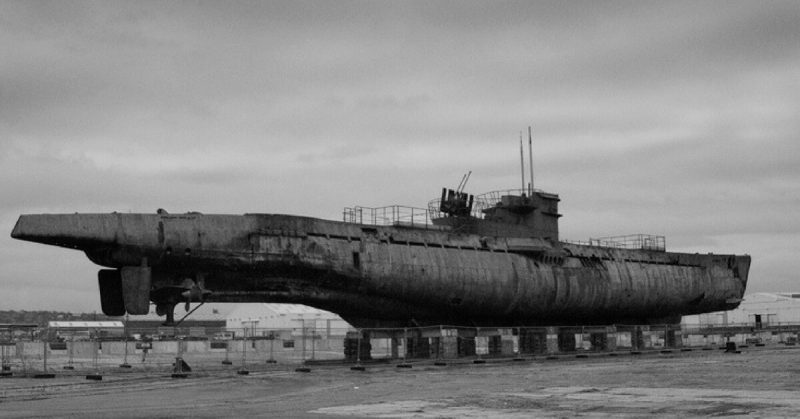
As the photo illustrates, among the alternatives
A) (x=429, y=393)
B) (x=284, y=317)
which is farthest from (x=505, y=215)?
(x=284, y=317)

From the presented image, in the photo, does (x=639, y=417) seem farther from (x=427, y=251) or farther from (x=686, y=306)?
(x=686, y=306)

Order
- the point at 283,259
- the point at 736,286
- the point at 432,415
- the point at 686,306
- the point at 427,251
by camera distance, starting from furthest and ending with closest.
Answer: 1. the point at 736,286
2. the point at 686,306
3. the point at 427,251
4. the point at 283,259
5. the point at 432,415

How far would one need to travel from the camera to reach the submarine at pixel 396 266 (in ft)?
89.3

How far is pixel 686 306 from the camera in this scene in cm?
4912

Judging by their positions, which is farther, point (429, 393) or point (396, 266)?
point (396, 266)

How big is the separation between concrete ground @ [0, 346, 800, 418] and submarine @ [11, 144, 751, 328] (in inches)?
128

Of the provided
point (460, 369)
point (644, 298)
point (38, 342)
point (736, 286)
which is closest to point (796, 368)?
point (460, 369)

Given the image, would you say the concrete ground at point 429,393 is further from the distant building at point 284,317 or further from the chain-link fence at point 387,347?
the distant building at point 284,317

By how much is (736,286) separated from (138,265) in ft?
126

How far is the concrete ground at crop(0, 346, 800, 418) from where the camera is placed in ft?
49.2

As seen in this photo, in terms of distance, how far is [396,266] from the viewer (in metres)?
32.9

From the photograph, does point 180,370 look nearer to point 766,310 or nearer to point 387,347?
point 387,347

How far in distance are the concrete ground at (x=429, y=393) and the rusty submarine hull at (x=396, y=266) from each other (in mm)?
3265

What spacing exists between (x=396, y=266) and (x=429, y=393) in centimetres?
1405
